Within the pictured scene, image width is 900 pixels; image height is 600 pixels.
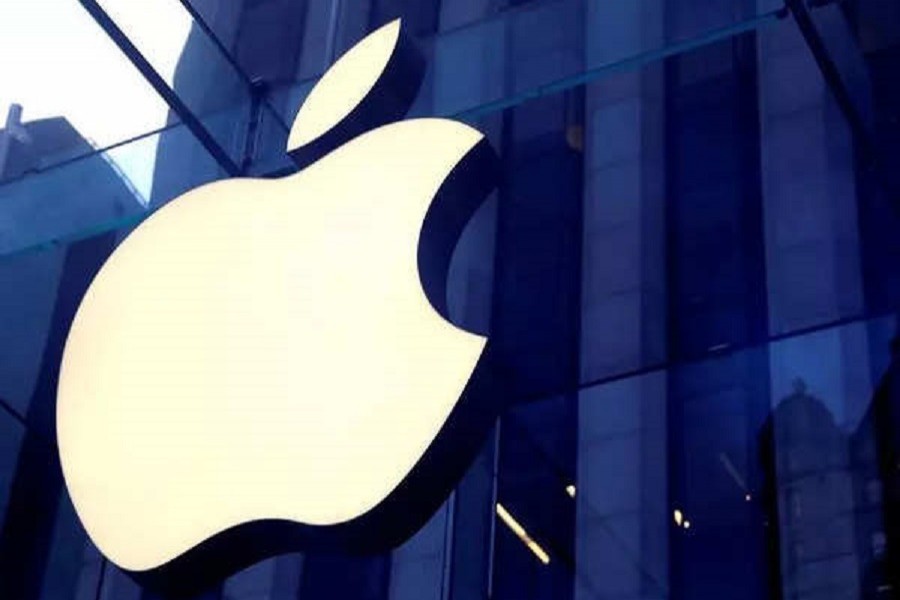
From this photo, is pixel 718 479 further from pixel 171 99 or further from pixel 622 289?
pixel 171 99

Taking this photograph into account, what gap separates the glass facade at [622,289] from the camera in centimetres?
1000

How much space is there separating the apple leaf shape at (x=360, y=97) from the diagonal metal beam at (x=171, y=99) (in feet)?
10.4

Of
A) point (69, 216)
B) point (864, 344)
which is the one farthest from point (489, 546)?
point (69, 216)

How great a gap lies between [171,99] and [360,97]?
3598 millimetres

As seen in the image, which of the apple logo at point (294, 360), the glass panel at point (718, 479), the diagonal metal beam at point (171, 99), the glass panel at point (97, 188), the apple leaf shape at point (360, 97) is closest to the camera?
the apple logo at point (294, 360)

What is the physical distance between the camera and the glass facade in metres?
10.0

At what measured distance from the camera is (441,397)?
5.29 metres

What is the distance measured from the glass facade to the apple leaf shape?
6.08 feet

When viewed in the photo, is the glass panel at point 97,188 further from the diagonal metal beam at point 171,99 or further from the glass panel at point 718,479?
the glass panel at point 718,479

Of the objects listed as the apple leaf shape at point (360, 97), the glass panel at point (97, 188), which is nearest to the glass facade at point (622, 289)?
the glass panel at point (97, 188)

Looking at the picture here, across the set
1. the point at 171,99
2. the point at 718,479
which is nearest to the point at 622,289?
the point at 718,479

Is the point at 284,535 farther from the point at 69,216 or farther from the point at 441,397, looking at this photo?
the point at 69,216

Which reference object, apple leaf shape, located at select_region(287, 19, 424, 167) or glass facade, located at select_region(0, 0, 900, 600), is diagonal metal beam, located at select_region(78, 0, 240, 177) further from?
apple leaf shape, located at select_region(287, 19, 424, 167)

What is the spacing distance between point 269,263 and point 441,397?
1.11 m
